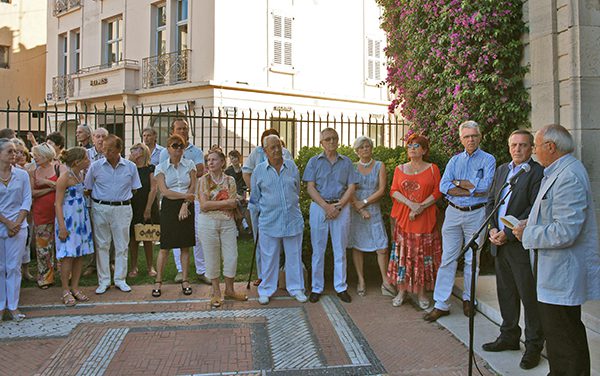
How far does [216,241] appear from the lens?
628cm

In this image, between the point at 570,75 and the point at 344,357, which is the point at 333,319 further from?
the point at 570,75

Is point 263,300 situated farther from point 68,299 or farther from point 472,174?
point 472,174

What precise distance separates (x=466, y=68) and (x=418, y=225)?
3118mm

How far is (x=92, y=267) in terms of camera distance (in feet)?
26.1

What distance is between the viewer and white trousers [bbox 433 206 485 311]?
557 cm

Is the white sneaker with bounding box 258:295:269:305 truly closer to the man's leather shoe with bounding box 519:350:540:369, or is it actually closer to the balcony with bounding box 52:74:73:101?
the man's leather shoe with bounding box 519:350:540:369

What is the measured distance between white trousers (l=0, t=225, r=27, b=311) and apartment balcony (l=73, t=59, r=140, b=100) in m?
14.7

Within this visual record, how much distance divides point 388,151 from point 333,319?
2890mm

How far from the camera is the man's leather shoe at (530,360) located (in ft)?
14.4

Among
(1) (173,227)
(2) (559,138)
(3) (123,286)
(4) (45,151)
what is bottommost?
(3) (123,286)

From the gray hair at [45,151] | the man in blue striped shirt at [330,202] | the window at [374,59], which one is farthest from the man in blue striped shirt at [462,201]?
the window at [374,59]

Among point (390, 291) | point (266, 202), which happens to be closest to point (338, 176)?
point (266, 202)

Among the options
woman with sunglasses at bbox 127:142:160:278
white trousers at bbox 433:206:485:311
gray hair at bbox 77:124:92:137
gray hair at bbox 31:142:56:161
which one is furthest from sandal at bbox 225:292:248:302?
gray hair at bbox 77:124:92:137

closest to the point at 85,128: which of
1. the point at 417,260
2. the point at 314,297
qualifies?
the point at 314,297
